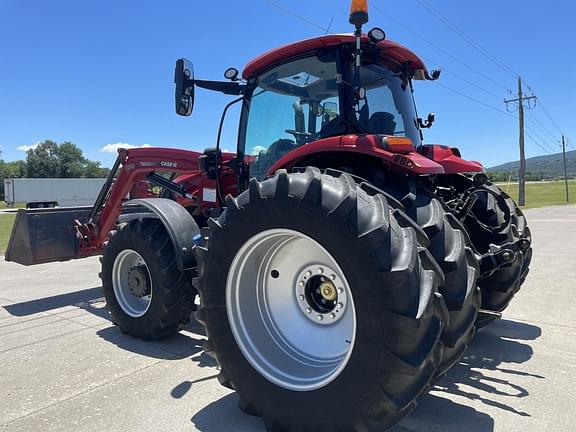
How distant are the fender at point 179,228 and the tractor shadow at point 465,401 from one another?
54.1 inches

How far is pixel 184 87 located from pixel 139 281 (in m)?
1.92

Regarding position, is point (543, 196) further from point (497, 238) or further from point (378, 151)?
point (378, 151)

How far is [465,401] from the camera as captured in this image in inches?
125

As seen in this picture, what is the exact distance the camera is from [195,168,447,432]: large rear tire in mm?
2295

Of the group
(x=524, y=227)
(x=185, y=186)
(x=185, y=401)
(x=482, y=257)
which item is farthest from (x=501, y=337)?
(x=185, y=186)

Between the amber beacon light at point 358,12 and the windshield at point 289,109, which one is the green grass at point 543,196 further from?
Result: the amber beacon light at point 358,12

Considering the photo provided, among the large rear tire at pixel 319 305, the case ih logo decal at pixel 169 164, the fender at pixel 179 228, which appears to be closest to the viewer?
the large rear tire at pixel 319 305

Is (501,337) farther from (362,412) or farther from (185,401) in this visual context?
(185,401)

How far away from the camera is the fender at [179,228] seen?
13.9 feet

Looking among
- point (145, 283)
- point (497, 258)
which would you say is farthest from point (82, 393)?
point (497, 258)

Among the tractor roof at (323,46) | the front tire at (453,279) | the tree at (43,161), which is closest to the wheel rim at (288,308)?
the front tire at (453,279)

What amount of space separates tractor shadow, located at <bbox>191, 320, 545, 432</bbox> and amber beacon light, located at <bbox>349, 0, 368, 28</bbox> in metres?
2.63

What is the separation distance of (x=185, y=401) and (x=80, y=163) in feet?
330

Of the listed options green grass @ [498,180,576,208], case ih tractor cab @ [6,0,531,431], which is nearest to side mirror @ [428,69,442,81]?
case ih tractor cab @ [6,0,531,431]
